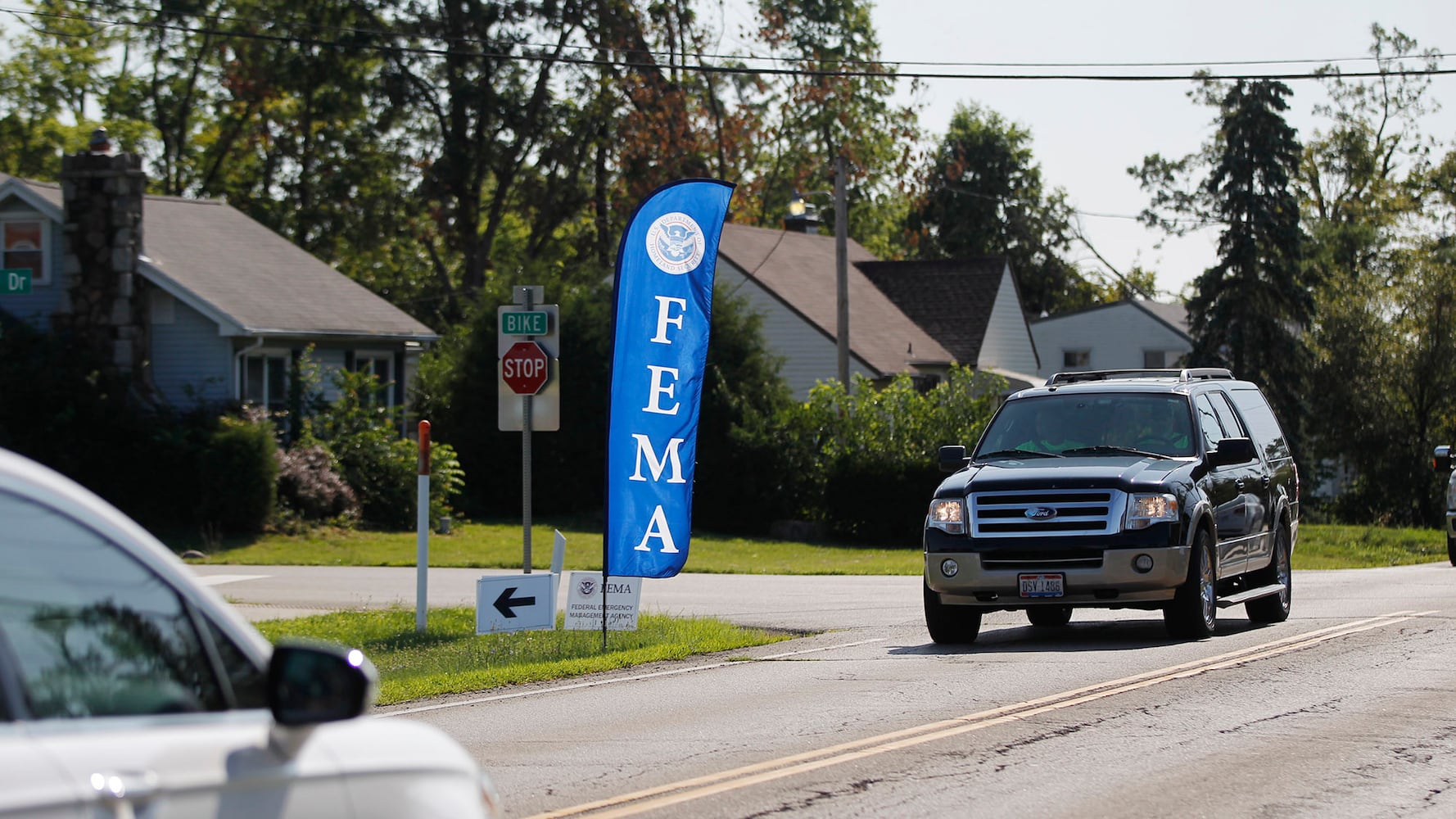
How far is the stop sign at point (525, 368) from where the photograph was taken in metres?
16.0

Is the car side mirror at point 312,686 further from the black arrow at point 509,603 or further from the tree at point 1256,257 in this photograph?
the tree at point 1256,257

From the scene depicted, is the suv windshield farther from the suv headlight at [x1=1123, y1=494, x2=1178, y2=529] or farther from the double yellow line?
the double yellow line

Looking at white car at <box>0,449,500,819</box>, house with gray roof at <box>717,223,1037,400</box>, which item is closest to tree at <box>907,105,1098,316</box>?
house with gray roof at <box>717,223,1037,400</box>

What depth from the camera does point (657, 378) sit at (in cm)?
1462

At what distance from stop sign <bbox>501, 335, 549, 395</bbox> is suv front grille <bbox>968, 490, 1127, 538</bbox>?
445cm

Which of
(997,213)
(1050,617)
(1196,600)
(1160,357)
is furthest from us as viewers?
(997,213)

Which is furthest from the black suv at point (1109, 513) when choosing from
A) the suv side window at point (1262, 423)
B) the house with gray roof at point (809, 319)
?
the house with gray roof at point (809, 319)

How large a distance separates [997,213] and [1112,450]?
67.0m

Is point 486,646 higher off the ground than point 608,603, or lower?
lower

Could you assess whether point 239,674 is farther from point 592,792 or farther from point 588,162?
point 588,162

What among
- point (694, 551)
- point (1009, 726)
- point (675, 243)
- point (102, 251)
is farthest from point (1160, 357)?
point (1009, 726)

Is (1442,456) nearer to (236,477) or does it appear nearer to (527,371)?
(527,371)

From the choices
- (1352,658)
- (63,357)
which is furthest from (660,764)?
(63,357)

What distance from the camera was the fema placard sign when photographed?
49.1ft
